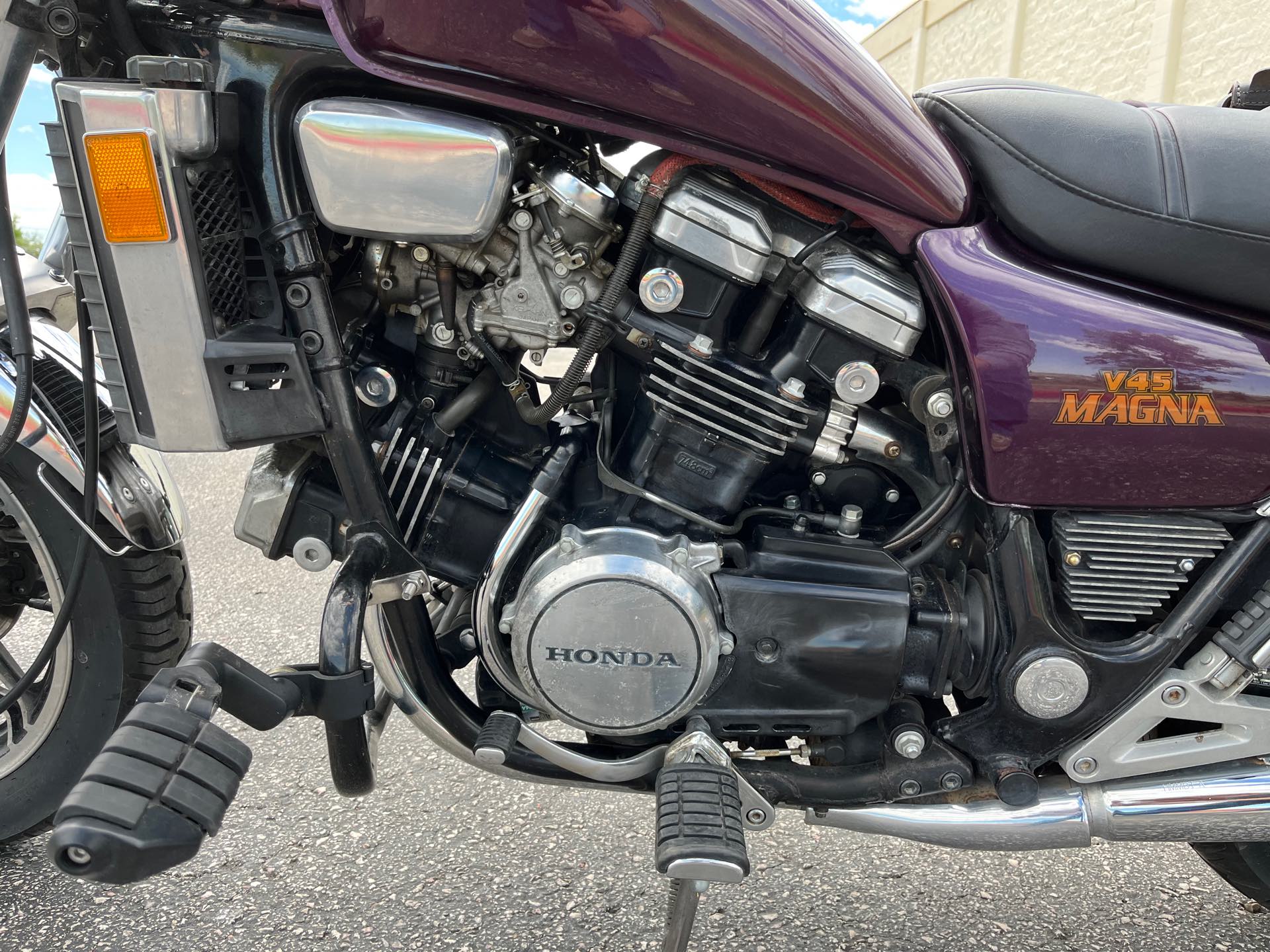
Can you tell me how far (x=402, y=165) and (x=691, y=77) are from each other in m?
0.32

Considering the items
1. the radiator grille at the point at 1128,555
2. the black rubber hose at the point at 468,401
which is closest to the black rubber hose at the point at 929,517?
the radiator grille at the point at 1128,555

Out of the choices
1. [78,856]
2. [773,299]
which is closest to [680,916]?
[78,856]

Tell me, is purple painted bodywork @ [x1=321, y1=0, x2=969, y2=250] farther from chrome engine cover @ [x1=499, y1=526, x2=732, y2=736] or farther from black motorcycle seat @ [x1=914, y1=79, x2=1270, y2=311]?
chrome engine cover @ [x1=499, y1=526, x2=732, y2=736]

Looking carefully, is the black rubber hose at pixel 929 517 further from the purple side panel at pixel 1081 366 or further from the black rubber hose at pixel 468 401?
the black rubber hose at pixel 468 401

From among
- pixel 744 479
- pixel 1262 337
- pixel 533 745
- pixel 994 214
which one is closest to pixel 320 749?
pixel 533 745

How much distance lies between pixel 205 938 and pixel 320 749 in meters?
0.54

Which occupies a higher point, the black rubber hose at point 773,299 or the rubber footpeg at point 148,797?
the black rubber hose at point 773,299

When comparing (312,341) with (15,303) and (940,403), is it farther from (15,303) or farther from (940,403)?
(940,403)

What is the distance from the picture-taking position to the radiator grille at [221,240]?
99cm

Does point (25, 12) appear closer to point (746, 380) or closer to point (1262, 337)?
point (746, 380)

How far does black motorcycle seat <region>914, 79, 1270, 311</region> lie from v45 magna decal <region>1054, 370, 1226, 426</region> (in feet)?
0.43

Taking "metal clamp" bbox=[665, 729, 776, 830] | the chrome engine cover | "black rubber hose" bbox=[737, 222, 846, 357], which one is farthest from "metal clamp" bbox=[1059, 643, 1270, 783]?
"black rubber hose" bbox=[737, 222, 846, 357]

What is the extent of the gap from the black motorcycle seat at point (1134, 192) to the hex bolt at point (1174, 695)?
1.60 feet

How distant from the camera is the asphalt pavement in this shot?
138cm
